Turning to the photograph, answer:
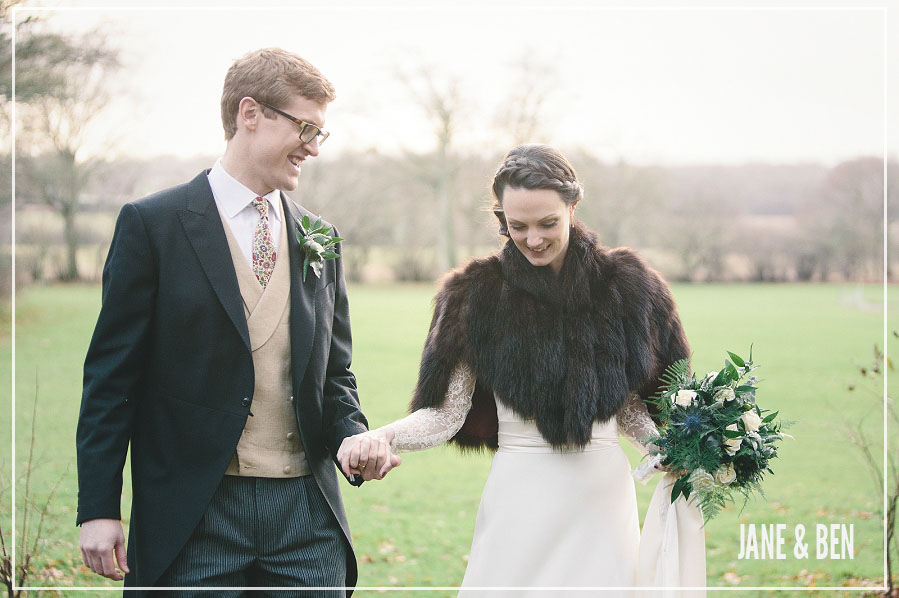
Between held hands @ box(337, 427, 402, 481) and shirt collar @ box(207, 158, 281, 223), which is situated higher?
shirt collar @ box(207, 158, 281, 223)

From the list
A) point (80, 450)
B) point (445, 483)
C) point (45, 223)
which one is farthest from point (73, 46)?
point (80, 450)

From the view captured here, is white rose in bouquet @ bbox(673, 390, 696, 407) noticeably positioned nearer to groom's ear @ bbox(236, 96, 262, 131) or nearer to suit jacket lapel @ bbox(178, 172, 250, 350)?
suit jacket lapel @ bbox(178, 172, 250, 350)

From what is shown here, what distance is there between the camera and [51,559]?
19.6 feet

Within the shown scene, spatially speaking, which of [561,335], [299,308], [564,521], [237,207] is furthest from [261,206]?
[564,521]

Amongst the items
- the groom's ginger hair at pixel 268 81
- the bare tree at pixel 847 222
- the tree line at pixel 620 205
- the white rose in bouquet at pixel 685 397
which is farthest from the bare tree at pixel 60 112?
the bare tree at pixel 847 222

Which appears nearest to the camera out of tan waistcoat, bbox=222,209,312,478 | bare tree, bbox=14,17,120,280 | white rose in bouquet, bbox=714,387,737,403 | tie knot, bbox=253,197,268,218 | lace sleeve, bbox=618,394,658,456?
tan waistcoat, bbox=222,209,312,478

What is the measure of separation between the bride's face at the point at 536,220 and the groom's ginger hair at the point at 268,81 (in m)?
0.68

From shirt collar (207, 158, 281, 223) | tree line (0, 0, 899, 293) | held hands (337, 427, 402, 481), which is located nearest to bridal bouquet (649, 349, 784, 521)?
held hands (337, 427, 402, 481)

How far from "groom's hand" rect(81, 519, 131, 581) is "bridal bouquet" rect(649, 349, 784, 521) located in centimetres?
162

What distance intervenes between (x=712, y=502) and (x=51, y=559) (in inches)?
193

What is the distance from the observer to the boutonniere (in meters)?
2.65

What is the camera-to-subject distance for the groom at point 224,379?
7.94 ft

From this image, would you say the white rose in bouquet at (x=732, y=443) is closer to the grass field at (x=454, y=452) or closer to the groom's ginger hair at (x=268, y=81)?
the grass field at (x=454, y=452)

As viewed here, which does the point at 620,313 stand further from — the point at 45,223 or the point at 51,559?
the point at 45,223
